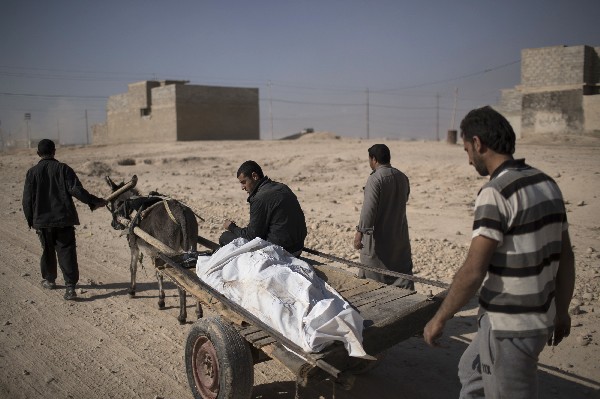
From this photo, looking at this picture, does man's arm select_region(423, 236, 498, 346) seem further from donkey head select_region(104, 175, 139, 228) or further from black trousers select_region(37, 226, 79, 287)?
black trousers select_region(37, 226, 79, 287)

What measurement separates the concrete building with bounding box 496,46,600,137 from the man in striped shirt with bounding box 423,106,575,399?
21792 mm

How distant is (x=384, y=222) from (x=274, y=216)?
126 centimetres

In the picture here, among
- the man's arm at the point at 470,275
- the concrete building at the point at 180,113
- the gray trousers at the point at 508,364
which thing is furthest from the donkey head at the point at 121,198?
the concrete building at the point at 180,113

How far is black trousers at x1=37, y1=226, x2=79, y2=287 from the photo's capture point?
245 inches

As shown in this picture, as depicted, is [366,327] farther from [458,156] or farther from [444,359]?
[458,156]

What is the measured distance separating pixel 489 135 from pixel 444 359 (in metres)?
2.76

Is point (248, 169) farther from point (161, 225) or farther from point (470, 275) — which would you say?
point (470, 275)

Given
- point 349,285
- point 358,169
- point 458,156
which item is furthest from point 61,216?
point 458,156

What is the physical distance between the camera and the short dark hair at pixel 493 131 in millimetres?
2352

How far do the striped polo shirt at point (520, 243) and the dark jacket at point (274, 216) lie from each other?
2416 mm

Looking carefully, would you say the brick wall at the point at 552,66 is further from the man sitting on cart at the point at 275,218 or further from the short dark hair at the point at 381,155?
the man sitting on cart at the point at 275,218

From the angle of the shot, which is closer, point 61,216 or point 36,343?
point 36,343

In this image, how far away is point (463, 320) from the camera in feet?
17.3

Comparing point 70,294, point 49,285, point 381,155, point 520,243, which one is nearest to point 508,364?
point 520,243
